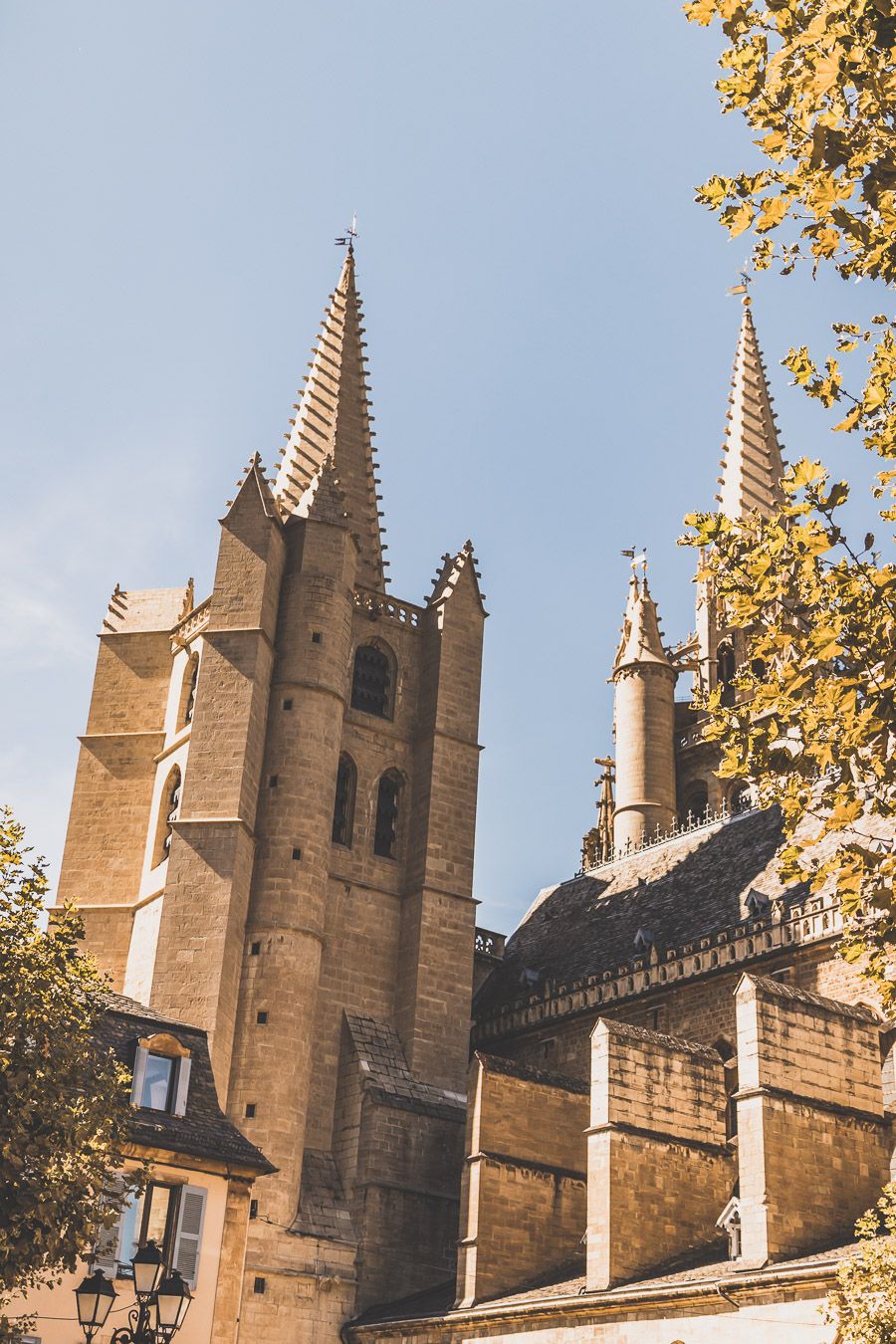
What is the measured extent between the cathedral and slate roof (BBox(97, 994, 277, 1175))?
213 centimetres

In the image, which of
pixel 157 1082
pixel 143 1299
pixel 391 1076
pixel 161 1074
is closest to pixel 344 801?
pixel 391 1076

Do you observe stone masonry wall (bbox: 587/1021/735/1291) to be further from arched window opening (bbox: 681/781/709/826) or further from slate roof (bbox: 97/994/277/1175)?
arched window opening (bbox: 681/781/709/826)

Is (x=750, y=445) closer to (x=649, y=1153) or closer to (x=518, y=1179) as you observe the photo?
(x=518, y=1179)

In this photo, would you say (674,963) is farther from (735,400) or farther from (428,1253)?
(735,400)

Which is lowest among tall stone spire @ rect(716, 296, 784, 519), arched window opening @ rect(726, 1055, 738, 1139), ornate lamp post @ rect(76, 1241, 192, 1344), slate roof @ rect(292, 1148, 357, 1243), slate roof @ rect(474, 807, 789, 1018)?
ornate lamp post @ rect(76, 1241, 192, 1344)

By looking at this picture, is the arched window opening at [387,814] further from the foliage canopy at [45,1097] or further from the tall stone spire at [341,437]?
the foliage canopy at [45,1097]

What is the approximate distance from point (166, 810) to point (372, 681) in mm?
5550

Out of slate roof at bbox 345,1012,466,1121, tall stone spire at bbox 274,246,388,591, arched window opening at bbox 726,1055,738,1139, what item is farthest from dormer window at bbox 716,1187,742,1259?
tall stone spire at bbox 274,246,388,591

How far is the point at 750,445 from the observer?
2063 inches

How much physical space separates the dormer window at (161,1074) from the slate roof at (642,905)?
35.3ft

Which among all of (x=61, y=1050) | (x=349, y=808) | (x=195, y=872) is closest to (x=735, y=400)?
(x=349, y=808)

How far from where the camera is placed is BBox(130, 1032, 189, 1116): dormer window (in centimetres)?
2397

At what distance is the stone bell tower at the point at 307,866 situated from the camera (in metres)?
29.4

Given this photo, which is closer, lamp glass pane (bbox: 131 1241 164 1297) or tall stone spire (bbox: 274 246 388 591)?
lamp glass pane (bbox: 131 1241 164 1297)
